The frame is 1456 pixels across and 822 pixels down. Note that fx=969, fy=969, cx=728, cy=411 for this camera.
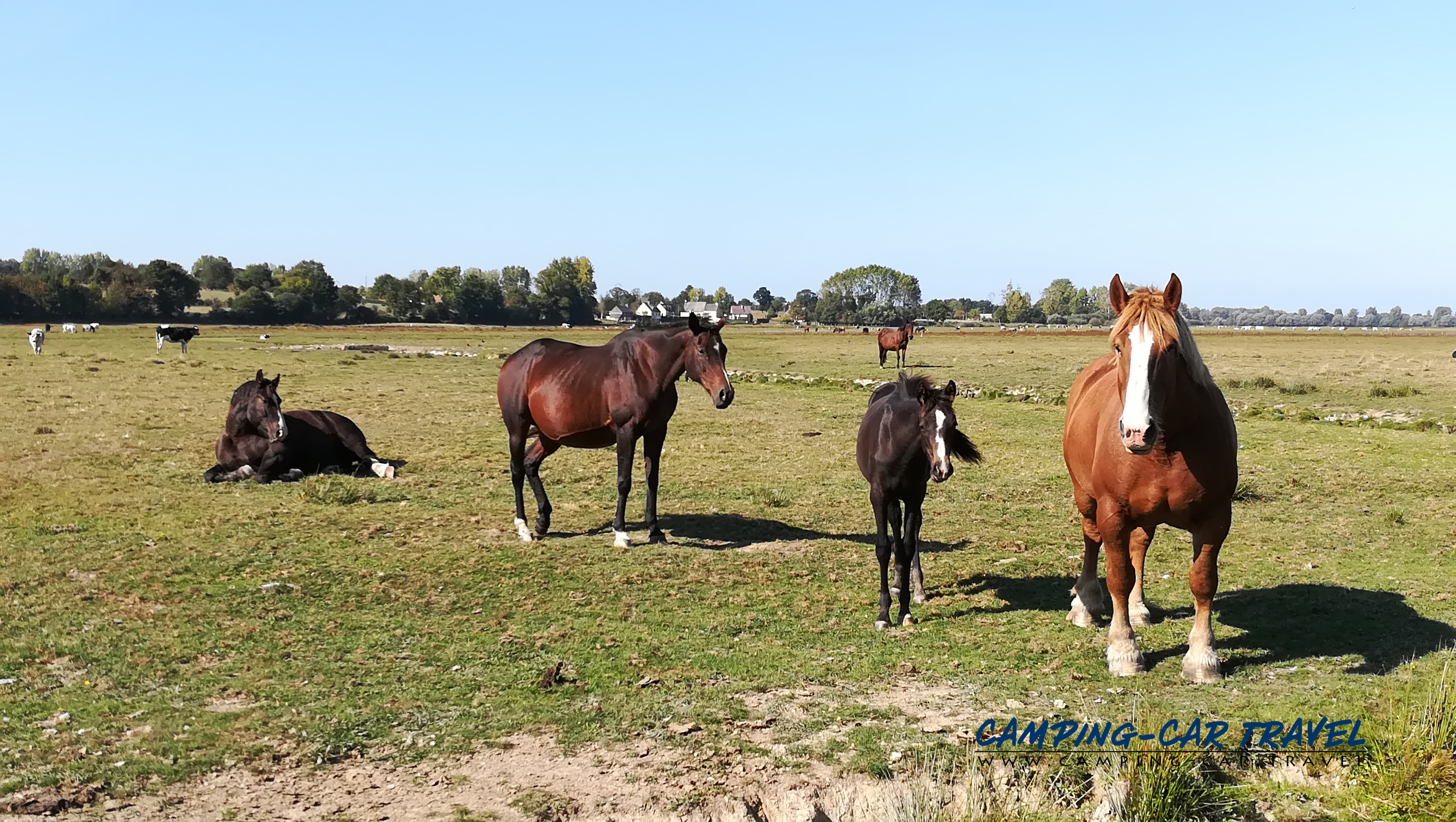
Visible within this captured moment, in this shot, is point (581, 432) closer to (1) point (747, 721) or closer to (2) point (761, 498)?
(2) point (761, 498)

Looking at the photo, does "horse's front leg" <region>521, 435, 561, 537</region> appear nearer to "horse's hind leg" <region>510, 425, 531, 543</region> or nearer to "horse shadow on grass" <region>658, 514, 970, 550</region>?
"horse's hind leg" <region>510, 425, 531, 543</region>

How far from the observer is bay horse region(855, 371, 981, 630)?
7.84 meters

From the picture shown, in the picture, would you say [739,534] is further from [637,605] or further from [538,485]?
[637,605]

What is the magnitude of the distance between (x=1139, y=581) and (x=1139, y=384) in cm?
266

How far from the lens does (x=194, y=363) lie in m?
37.9

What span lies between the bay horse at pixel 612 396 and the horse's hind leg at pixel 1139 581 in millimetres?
4253

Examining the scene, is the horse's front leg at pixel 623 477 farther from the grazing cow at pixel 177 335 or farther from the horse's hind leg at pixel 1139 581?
the grazing cow at pixel 177 335

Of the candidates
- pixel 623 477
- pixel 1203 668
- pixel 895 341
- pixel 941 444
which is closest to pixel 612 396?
pixel 623 477

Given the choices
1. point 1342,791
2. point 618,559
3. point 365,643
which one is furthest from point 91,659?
point 1342,791

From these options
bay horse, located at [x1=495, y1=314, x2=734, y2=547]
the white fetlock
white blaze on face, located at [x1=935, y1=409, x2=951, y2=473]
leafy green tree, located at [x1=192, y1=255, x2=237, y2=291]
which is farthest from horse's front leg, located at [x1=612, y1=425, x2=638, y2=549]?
leafy green tree, located at [x1=192, y1=255, x2=237, y2=291]

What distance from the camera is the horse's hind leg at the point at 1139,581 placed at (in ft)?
24.0

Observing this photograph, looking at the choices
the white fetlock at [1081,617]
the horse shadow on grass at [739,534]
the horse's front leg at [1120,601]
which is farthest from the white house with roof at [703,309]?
the horse's front leg at [1120,601]

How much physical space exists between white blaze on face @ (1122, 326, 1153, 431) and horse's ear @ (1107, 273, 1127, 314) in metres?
0.42

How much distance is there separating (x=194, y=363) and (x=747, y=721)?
38.5m
